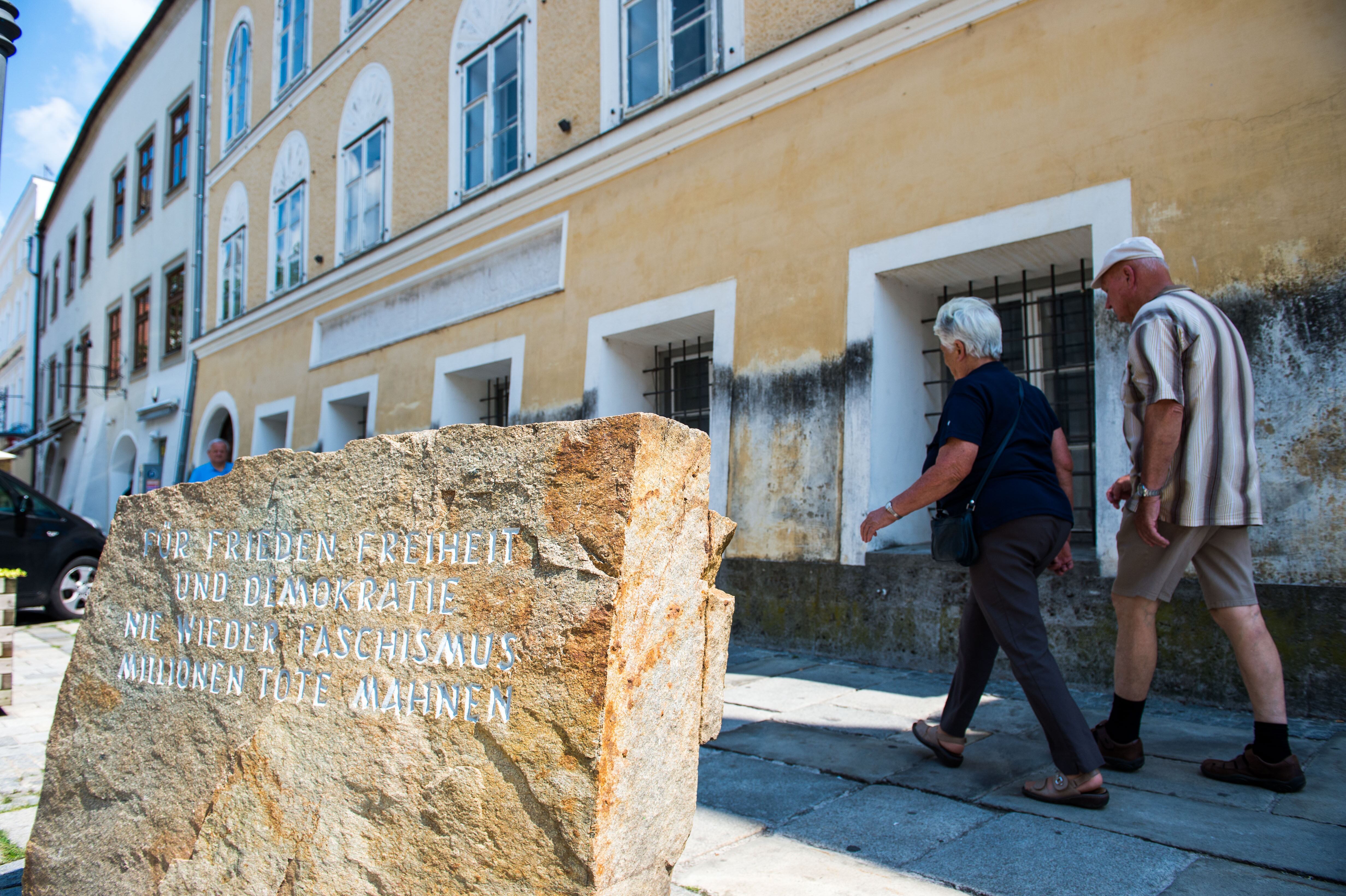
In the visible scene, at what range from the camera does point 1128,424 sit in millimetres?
2994

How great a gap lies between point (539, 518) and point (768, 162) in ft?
15.5

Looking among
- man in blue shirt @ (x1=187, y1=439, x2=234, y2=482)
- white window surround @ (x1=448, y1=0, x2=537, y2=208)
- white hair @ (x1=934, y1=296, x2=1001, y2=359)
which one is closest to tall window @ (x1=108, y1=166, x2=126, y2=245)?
white window surround @ (x1=448, y1=0, x2=537, y2=208)

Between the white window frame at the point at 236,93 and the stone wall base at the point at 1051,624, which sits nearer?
the stone wall base at the point at 1051,624

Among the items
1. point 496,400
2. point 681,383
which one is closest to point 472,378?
point 496,400

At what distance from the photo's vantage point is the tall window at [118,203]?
63.2 feet

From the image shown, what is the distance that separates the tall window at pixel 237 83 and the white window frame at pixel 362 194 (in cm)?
427

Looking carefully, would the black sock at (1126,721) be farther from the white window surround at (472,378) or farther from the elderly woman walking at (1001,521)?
the white window surround at (472,378)

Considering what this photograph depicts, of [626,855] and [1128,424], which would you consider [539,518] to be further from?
[1128,424]

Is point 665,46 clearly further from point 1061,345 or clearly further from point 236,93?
point 236,93

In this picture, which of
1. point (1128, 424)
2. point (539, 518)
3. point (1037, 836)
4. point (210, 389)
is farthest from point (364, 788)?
point (210, 389)

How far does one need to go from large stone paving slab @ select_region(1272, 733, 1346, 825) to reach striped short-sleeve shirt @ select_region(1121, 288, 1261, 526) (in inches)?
33.3

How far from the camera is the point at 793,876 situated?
222 centimetres

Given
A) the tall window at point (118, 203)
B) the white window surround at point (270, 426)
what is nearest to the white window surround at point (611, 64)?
the white window surround at point (270, 426)

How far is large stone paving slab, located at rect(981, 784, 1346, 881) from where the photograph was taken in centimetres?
219
